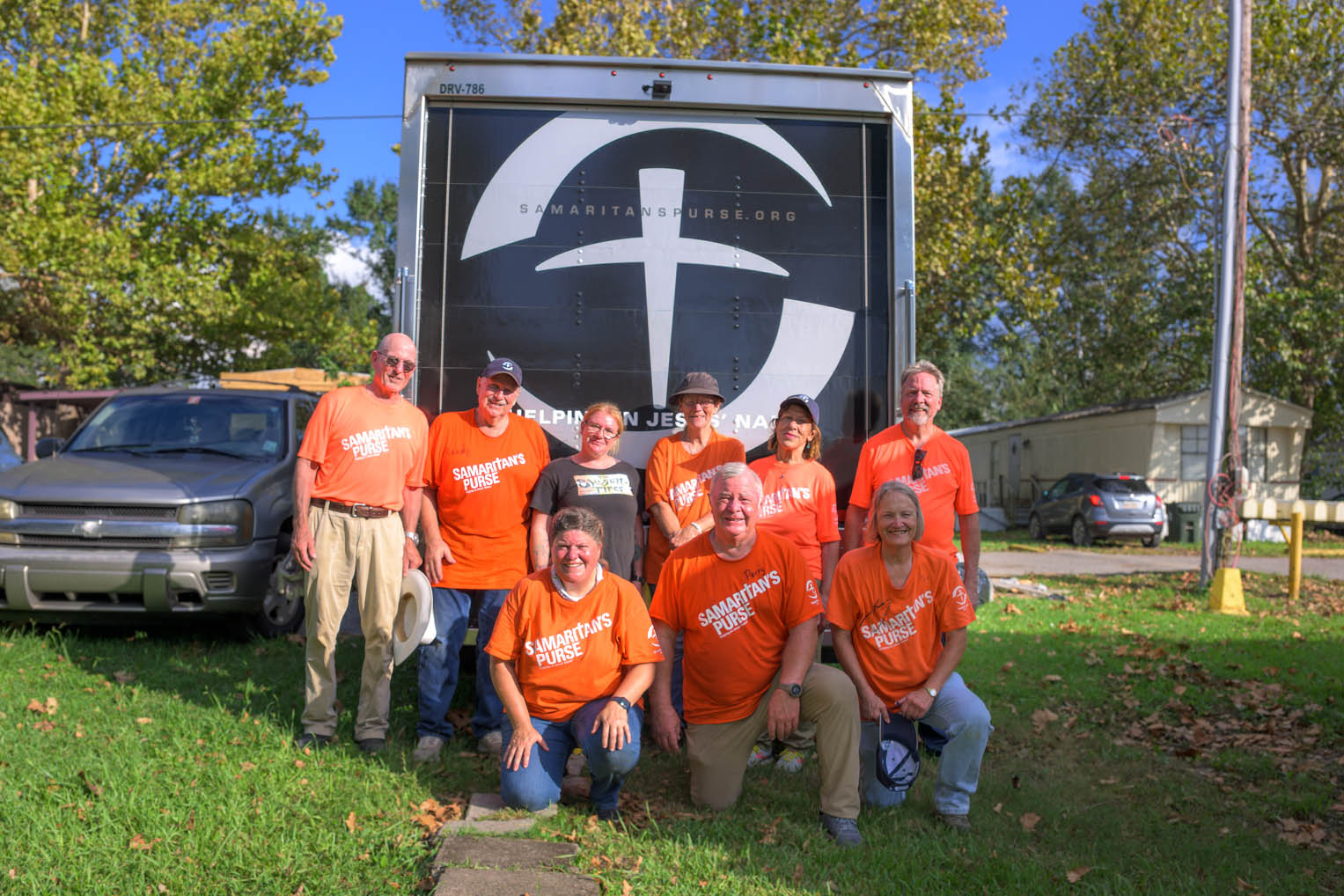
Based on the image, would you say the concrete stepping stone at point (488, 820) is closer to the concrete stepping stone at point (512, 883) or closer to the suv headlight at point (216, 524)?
the concrete stepping stone at point (512, 883)

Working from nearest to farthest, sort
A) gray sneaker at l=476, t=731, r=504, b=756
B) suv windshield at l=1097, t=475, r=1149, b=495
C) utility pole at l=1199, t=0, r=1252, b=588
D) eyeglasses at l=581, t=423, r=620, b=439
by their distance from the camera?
eyeglasses at l=581, t=423, r=620, b=439 → gray sneaker at l=476, t=731, r=504, b=756 → utility pole at l=1199, t=0, r=1252, b=588 → suv windshield at l=1097, t=475, r=1149, b=495

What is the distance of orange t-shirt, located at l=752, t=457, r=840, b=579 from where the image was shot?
501 centimetres

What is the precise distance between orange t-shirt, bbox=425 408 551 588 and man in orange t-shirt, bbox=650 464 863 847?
0.98 m

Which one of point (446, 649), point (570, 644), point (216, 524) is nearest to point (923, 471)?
point (570, 644)

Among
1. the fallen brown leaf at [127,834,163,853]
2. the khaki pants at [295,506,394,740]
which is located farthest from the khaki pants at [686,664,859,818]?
the fallen brown leaf at [127,834,163,853]

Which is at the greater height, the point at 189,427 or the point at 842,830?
the point at 189,427

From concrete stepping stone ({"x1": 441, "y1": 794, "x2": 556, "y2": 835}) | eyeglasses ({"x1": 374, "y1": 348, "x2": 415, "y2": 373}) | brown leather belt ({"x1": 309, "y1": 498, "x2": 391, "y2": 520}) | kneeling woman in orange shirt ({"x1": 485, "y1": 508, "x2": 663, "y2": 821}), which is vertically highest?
eyeglasses ({"x1": 374, "y1": 348, "x2": 415, "y2": 373})

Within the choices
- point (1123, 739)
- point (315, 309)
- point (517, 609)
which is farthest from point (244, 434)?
point (315, 309)

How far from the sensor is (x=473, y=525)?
16.6 ft

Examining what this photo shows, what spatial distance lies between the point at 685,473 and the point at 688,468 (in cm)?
3

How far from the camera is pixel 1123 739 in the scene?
5.87 metres

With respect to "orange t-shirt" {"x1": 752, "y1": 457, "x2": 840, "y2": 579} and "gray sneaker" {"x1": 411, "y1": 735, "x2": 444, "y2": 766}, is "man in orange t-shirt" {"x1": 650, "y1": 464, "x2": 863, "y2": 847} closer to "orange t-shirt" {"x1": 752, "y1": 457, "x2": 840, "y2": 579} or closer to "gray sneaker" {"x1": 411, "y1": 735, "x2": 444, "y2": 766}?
"orange t-shirt" {"x1": 752, "y1": 457, "x2": 840, "y2": 579}

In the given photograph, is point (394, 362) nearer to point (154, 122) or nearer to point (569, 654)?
point (569, 654)

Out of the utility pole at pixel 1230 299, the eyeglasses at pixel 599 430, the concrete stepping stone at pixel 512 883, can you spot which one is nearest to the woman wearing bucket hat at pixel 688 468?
the eyeglasses at pixel 599 430
